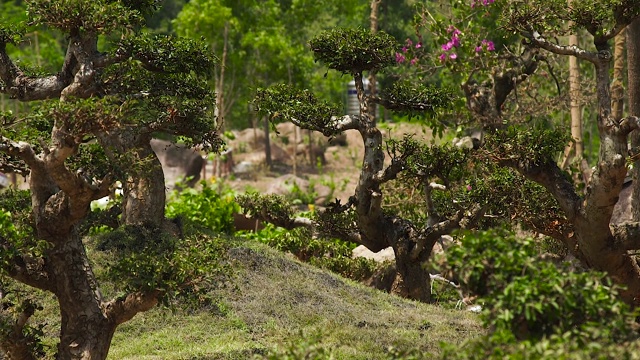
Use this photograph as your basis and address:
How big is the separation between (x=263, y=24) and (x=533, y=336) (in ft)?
64.4

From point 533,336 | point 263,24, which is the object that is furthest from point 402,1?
point 533,336

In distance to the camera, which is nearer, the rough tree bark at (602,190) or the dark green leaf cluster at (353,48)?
the rough tree bark at (602,190)

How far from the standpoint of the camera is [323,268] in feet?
44.7

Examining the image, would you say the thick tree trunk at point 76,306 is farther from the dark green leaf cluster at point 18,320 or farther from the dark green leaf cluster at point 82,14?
the dark green leaf cluster at point 82,14

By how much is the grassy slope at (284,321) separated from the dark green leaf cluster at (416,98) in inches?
90.0

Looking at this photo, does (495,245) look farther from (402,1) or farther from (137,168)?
(402,1)

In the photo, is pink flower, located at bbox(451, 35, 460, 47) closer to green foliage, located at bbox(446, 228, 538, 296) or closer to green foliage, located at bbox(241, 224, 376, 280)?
green foliage, located at bbox(241, 224, 376, 280)

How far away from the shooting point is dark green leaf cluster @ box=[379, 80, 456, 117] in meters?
11.5

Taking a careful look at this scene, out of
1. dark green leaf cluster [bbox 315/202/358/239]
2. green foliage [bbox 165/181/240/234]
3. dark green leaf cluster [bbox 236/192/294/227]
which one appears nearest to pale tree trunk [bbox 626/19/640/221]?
dark green leaf cluster [bbox 315/202/358/239]

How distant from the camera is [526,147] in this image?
9.70 meters

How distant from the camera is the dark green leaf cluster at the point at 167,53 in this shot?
966cm

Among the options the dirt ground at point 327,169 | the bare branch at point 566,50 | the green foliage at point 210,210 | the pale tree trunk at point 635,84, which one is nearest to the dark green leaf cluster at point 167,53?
the bare branch at point 566,50

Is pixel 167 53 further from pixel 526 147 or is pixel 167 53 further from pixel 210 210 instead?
pixel 210 210

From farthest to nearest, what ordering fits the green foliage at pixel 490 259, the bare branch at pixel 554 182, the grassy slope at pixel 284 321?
the bare branch at pixel 554 182 < the grassy slope at pixel 284 321 < the green foliage at pixel 490 259
